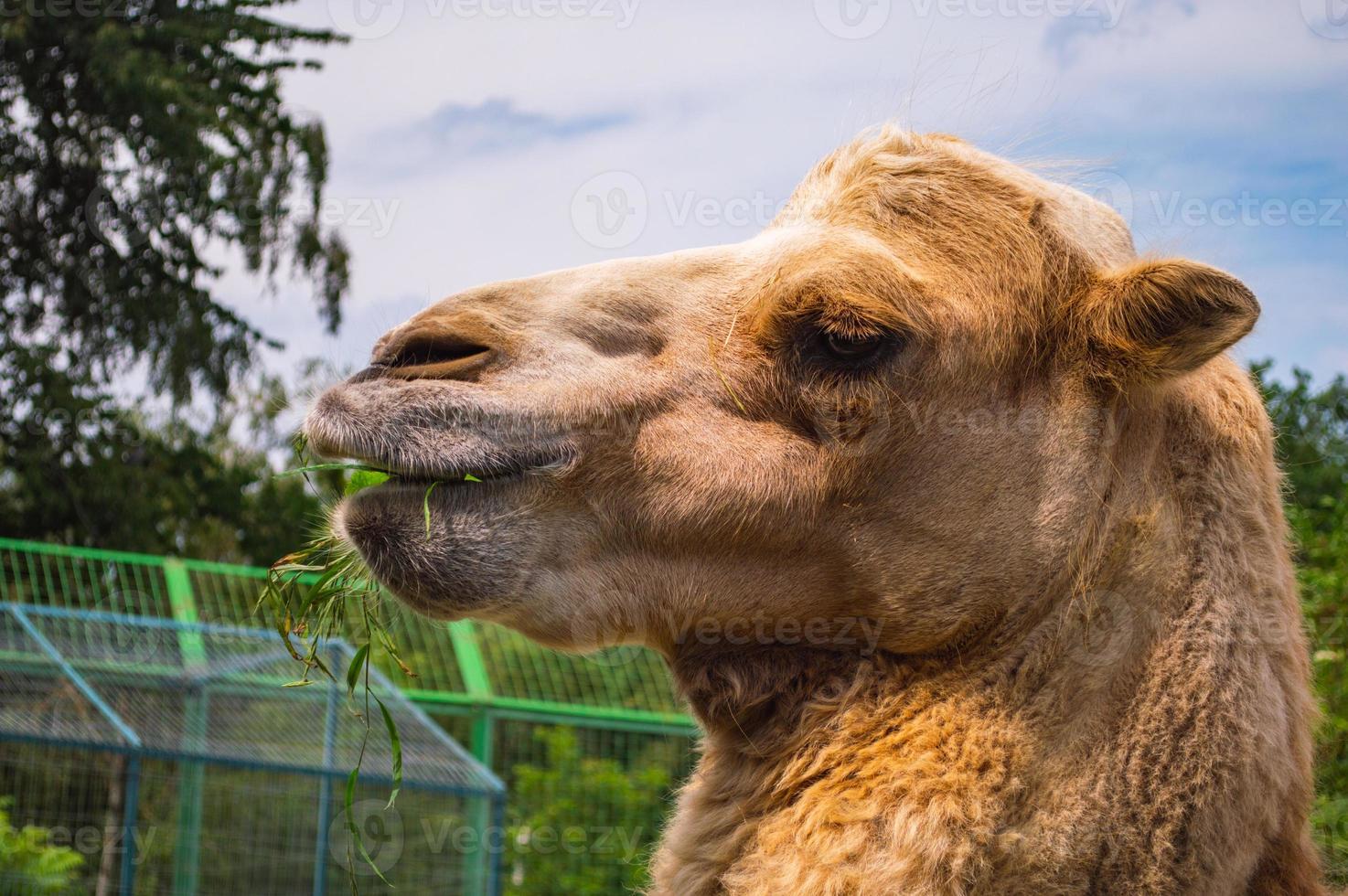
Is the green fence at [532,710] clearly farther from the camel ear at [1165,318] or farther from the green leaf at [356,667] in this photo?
the camel ear at [1165,318]

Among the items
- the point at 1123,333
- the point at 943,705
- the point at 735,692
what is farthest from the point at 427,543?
the point at 1123,333

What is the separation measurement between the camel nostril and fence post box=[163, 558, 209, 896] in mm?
6674

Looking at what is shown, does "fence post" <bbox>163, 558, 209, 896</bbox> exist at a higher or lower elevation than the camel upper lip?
lower

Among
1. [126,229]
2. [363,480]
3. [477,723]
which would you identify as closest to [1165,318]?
[363,480]

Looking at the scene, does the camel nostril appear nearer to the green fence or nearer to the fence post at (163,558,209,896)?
the fence post at (163,558,209,896)

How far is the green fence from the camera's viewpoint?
9133 mm

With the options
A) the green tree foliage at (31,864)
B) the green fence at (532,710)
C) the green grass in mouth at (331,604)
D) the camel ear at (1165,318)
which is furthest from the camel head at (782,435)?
the green fence at (532,710)

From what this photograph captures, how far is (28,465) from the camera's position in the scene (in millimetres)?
13883

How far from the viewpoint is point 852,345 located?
97.0 inches

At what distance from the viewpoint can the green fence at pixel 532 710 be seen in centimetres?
913

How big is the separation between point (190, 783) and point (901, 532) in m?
7.17

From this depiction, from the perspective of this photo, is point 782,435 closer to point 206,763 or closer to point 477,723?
point 206,763

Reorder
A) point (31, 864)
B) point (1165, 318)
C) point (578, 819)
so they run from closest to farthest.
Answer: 1. point (1165, 318)
2. point (31, 864)
3. point (578, 819)

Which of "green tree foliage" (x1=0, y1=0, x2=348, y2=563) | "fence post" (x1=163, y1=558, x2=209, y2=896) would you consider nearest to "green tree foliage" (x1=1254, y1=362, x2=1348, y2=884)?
"fence post" (x1=163, y1=558, x2=209, y2=896)
